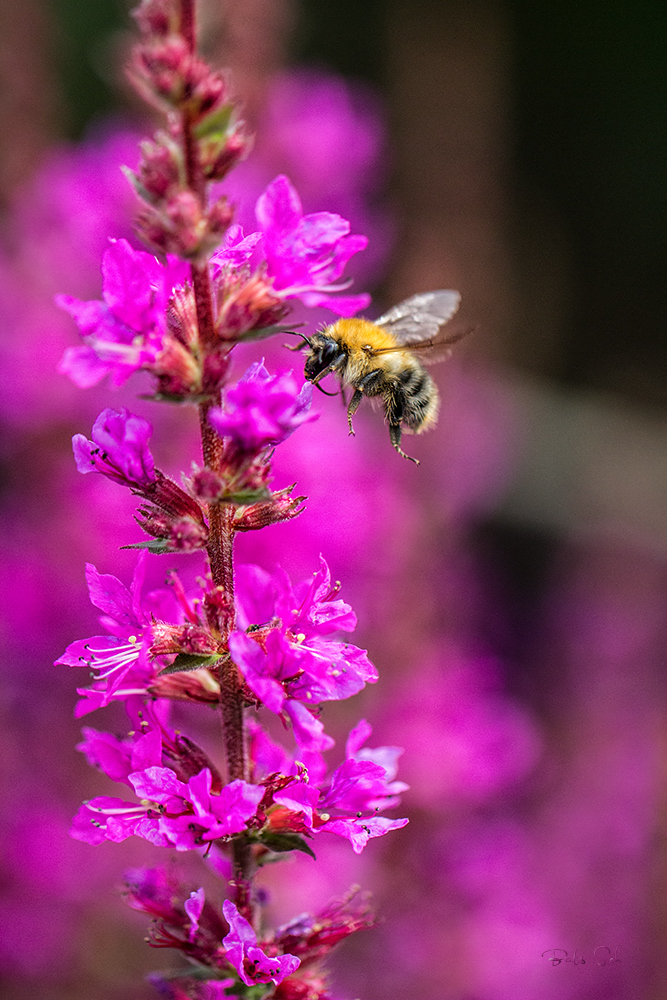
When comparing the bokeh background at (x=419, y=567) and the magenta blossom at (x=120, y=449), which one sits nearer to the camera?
the magenta blossom at (x=120, y=449)

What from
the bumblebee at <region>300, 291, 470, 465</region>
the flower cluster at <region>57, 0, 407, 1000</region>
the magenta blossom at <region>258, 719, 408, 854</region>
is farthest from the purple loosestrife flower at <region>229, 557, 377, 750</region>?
the bumblebee at <region>300, 291, 470, 465</region>

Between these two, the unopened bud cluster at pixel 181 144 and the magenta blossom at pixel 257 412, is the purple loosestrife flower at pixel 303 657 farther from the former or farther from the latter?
the unopened bud cluster at pixel 181 144

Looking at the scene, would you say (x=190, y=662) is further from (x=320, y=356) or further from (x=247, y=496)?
(x=320, y=356)

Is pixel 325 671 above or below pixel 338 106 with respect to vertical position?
below

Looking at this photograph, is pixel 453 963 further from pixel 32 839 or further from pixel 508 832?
pixel 32 839

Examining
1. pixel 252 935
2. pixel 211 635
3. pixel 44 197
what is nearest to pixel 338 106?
pixel 44 197

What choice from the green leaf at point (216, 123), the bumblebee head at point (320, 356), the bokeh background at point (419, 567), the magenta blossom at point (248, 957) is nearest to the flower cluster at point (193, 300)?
the green leaf at point (216, 123)
